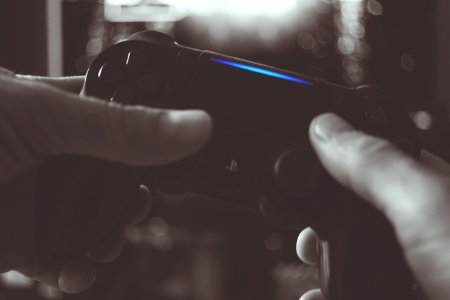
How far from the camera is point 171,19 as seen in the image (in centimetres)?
162

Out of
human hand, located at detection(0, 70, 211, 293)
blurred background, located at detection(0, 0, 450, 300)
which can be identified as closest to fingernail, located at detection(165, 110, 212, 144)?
human hand, located at detection(0, 70, 211, 293)

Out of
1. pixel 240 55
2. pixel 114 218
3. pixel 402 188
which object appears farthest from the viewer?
pixel 240 55

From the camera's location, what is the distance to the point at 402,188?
0.42 m

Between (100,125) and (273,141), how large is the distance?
14 centimetres

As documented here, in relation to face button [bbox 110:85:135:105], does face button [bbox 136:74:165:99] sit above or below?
above

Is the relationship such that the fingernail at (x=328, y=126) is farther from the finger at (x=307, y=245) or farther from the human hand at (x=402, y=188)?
the finger at (x=307, y=245)

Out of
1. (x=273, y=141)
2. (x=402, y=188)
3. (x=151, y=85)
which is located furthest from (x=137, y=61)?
(x=402, y=188)

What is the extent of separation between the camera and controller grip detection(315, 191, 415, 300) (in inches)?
18.1

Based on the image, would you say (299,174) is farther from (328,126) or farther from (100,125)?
(100,125)

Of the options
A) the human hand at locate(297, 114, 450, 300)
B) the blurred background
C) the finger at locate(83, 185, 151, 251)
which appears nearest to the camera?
the human hand at locate(297, 114, 450, 300)

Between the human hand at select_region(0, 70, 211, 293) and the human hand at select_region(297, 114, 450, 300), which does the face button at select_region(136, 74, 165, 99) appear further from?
the human hand at select_region(297, 114, 450, 300)

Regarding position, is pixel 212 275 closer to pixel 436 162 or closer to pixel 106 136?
pixel 436 162

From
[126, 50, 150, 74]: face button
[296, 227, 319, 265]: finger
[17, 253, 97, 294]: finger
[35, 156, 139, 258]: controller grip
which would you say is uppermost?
[126, 50, 150, 74]: face button

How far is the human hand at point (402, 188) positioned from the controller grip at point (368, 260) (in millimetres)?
23
